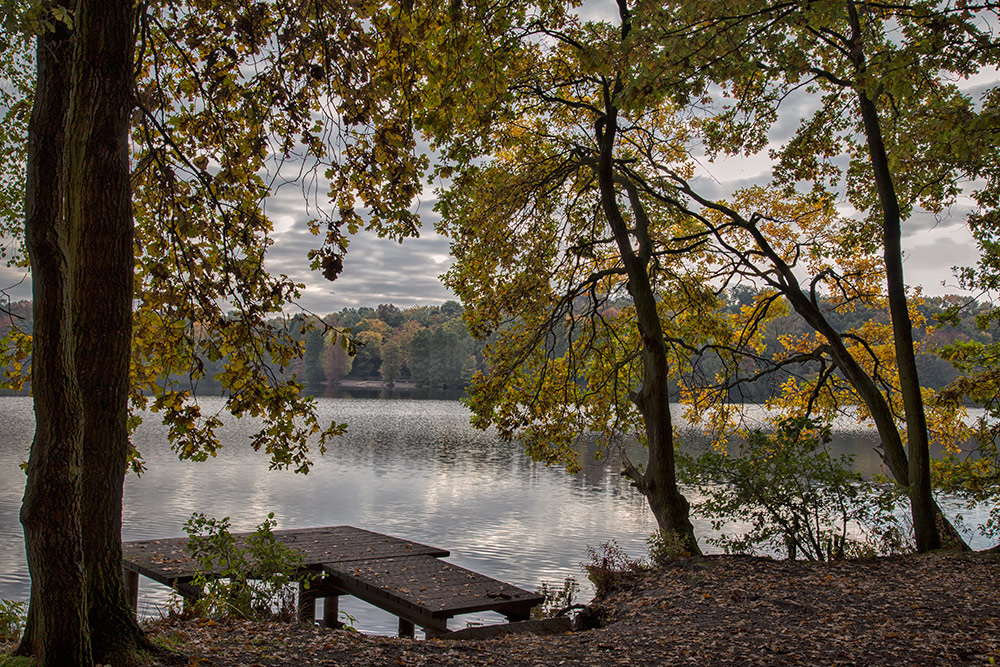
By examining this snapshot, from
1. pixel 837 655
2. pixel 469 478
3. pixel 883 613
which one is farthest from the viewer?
pixel 469 478

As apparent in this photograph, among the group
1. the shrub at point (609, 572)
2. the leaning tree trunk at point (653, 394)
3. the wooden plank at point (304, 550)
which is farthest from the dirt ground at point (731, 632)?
the wooden plank at point (304, 550)

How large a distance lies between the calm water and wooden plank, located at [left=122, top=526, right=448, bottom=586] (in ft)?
4.17

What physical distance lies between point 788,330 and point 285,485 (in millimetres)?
33475

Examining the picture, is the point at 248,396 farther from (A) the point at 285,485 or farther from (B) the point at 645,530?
(A) the point at 285,485

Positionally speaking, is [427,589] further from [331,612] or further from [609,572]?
[331,612]

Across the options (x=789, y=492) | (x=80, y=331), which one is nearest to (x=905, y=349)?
(x=789, y=492)

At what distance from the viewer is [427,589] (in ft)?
26.9

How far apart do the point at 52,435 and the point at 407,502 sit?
17.3m

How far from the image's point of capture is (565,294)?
11.0 meters

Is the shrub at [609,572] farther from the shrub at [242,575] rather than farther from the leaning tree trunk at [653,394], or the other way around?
the shrub at [242,575]

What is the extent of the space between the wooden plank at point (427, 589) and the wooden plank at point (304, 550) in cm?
48

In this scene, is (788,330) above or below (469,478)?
above

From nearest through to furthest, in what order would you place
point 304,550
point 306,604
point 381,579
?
point 306,604 → point 381,579 → point 304,550

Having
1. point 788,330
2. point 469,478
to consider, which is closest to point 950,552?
point 469,478
